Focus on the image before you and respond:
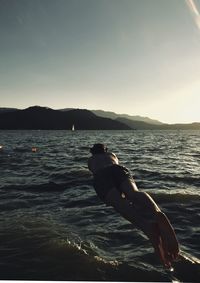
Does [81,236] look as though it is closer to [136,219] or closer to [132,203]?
[132,203]

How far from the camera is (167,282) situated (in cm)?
627

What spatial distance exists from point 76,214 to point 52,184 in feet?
17.0

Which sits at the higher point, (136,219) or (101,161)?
(101,161)

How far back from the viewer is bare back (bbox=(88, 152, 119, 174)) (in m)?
7.55

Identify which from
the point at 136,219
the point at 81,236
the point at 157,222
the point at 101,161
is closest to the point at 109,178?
the point at 101,161

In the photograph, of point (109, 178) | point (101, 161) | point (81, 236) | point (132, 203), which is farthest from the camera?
point (81, 236)

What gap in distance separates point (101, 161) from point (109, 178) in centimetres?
79

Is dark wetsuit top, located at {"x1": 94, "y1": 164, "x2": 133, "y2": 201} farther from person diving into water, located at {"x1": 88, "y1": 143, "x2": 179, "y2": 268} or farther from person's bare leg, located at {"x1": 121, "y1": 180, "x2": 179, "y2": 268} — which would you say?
person's bare leg, located at {"x1": 121, "y1": 180, "x2": 179, "y2": 268}

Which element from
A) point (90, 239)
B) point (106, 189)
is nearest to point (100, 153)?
point (106, 189)

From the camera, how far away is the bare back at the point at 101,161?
7.55m

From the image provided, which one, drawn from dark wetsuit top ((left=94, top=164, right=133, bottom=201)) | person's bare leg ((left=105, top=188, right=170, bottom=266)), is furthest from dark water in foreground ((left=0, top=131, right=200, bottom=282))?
dark wetsuit top ((left=94, top=164, right=133, bottom=201))

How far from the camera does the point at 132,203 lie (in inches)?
249

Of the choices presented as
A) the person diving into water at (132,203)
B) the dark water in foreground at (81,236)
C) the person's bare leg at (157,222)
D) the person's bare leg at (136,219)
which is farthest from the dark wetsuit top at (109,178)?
the dark water in foreground at (81,236)

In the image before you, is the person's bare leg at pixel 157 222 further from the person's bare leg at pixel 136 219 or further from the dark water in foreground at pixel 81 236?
the dark water in foreground at pixel 81 236
